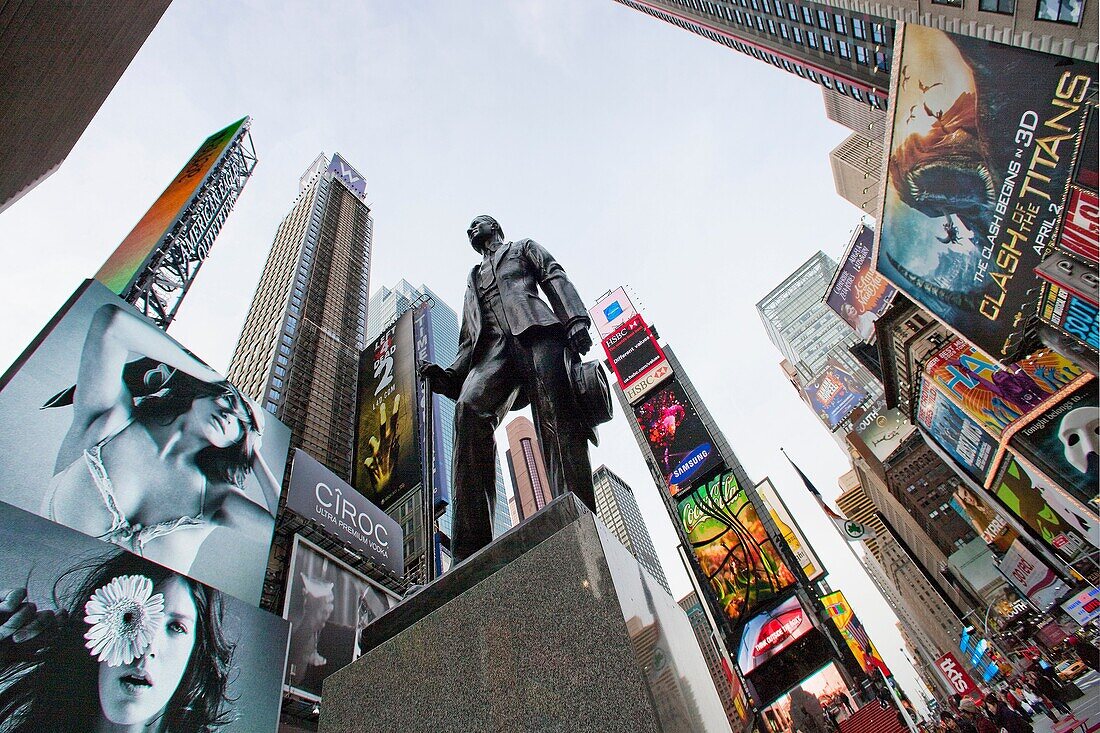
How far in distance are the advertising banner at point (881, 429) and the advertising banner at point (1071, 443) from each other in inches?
1539

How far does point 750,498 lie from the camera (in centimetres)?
3459

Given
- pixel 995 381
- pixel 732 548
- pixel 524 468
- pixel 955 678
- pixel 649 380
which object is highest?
pixel 524 468

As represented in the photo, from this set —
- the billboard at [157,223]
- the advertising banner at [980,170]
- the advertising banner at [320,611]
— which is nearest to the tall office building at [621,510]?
the advertising banner at [320,611]

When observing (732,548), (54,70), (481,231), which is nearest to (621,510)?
(732,548)

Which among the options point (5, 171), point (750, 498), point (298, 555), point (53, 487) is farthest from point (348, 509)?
point (750, 498)

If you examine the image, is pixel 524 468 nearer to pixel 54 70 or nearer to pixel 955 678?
pixel 955 678

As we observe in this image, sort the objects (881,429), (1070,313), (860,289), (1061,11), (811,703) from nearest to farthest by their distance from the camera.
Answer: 1. (1061,11)
2. (1070,313)
3. (811,703)
4. (860,289)
5. (881,429)

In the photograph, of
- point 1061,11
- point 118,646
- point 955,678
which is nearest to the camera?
→ point 118,646

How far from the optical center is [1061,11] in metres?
20.6

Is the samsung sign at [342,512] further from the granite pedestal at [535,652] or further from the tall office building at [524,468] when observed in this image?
the tall office building at [524,468]

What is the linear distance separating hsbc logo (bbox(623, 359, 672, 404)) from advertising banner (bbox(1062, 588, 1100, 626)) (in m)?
26.1

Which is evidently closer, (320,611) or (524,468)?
(320,611)

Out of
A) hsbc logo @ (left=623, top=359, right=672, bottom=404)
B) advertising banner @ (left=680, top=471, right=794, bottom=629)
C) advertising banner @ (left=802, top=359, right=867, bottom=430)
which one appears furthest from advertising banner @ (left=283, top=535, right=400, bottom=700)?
advertising banner @ (left=802, top=359, right=867, bottom=430)

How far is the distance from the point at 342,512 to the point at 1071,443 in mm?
34364
